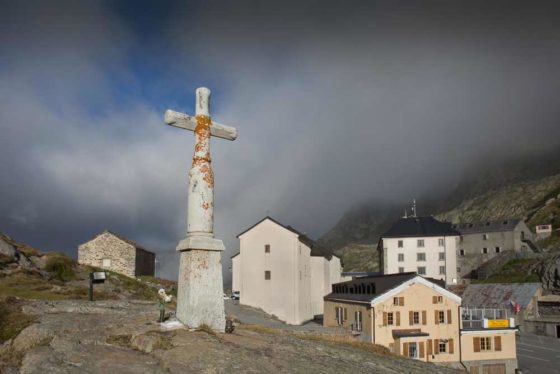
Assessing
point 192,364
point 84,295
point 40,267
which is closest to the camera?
point 192,364

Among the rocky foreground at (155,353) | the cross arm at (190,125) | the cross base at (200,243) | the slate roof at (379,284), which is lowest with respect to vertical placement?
the slate roof at (379,284)

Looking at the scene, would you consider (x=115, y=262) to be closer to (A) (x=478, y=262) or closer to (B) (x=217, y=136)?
(B) (x=217, y=136)

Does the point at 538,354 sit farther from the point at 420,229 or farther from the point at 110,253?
the point at 420,229

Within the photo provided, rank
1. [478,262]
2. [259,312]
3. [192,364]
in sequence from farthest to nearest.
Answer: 1. [478,262]
2. [259,312]
3. [192,364]

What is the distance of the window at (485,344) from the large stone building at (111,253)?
3777cm

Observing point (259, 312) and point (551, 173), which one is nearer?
point (259, 312)

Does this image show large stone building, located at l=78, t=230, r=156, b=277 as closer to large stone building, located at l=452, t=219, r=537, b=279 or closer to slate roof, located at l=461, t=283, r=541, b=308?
slate roof, located at l=461, t=283, r=541, b=308

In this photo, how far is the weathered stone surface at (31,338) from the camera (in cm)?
1067

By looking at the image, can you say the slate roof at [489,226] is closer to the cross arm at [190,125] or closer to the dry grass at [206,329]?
the cross arm at [190,125]

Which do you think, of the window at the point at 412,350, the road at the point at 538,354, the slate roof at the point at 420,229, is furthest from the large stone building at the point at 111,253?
the slate roof at the point at 420,229

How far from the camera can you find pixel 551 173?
19025cm

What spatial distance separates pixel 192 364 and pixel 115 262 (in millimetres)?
44813

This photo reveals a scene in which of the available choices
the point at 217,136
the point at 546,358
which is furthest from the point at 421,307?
the point at 217,136

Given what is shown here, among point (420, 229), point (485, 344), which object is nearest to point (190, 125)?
point (485, 344)
